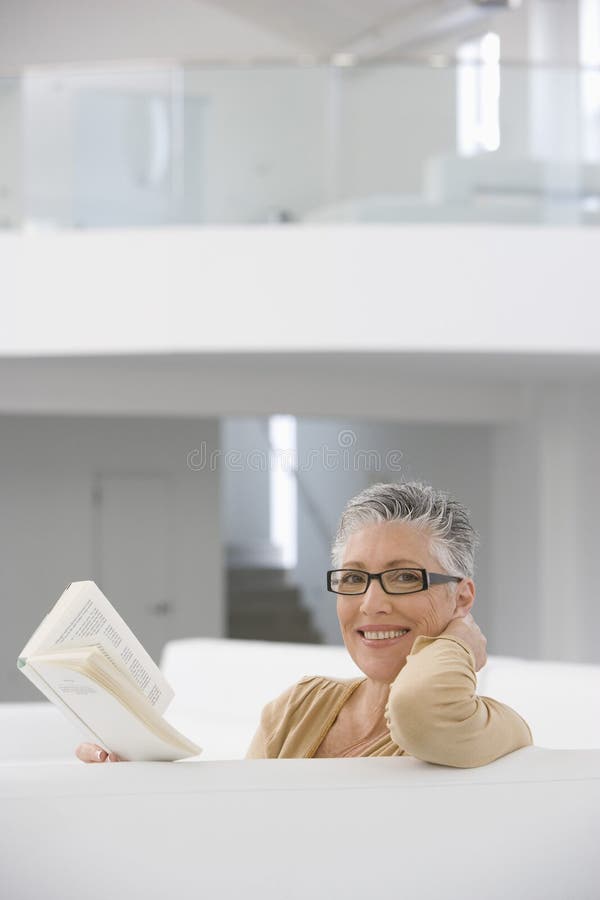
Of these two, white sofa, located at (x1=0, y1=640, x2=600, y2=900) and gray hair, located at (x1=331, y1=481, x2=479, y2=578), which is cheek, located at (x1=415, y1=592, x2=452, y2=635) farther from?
white sofa, located at (x1=0, y1=640, x2=600, y2=900)

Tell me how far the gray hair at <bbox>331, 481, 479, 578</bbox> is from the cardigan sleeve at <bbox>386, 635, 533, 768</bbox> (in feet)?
0.78

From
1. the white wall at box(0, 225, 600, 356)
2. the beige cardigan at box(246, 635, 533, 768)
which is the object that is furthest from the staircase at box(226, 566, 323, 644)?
the beige cardigan at box(246, 635, 533, 768)

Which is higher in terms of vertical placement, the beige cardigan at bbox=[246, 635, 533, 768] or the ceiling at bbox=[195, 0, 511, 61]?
the ceiling at bbox=[195, 0, 511, 61]

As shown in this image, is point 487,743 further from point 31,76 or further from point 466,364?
point 31,76

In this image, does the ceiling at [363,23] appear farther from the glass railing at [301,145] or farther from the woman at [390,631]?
the woman at [390,631]

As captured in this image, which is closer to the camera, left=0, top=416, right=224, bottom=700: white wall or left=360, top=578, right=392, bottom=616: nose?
left=360, top=578, right=392, bottom=616: nose

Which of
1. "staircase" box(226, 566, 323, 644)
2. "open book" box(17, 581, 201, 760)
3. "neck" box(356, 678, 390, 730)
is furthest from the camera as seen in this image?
"staircase" box(226, 566, 323, 644)

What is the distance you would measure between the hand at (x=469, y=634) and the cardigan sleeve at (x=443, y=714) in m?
0.13

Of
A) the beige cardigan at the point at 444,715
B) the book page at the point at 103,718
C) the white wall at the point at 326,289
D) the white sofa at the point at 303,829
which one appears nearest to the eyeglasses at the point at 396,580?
the beige cardigan at the point at 444,715

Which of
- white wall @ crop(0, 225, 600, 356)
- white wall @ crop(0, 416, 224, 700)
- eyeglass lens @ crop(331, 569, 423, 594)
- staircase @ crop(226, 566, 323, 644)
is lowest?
staircase @ crop(226, 566, 323, 644)

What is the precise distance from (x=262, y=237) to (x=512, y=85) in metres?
1.49

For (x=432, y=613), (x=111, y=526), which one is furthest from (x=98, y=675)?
(x=111, y=526)

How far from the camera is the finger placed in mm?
2051

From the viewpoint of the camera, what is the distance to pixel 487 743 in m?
1.90
